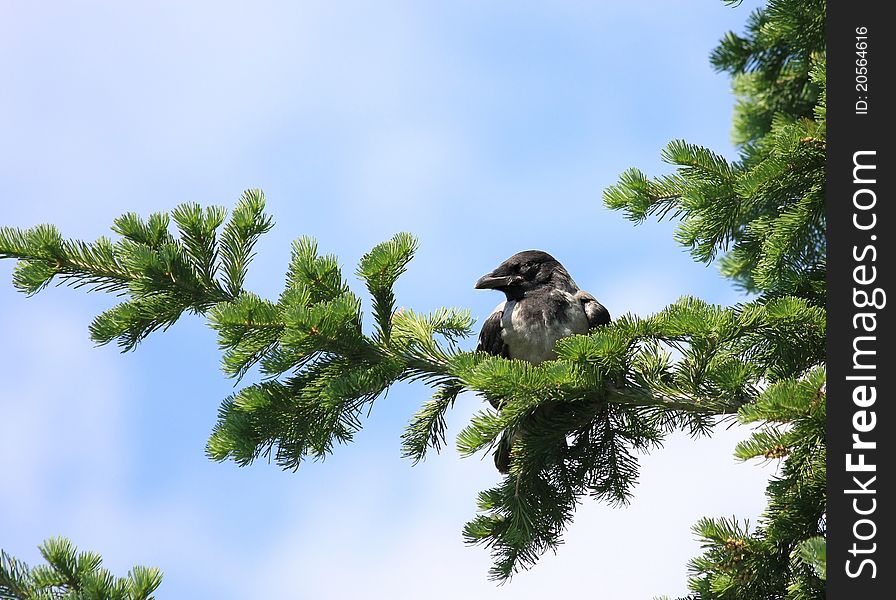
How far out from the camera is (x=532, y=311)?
14.9 feet

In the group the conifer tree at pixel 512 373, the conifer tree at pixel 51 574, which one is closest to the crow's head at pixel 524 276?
the conifer tree at pixel 512 373

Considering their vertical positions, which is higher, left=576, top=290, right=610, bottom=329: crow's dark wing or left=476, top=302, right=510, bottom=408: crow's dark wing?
left=576, top=290, right=610, bottom=329: crow's dark wing

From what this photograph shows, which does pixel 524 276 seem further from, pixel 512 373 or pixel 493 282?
pixel 512 373

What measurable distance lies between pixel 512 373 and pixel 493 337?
1.42m

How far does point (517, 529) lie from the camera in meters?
3.58

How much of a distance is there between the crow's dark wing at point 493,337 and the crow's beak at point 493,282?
5.2 inches

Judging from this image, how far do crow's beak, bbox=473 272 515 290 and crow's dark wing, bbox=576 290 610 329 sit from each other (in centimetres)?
36

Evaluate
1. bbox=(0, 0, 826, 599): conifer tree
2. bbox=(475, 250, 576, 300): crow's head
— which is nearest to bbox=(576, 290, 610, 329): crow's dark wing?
bbox=(475, 250, 576, 300): crow's head

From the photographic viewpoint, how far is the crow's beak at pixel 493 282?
486cm

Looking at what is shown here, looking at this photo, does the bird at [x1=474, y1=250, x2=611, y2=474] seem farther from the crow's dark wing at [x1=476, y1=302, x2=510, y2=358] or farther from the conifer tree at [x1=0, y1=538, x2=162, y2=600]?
the conifer tree at [x1=0, y1=538, x2=162, y2=600]

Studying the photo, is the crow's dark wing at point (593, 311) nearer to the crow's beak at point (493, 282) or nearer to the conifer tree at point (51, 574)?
the crow's beak at point (493, 282)

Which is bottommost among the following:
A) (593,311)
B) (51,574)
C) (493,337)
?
(51,574)

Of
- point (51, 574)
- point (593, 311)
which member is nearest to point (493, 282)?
point (593, 311)

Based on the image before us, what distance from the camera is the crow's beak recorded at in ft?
15.9
